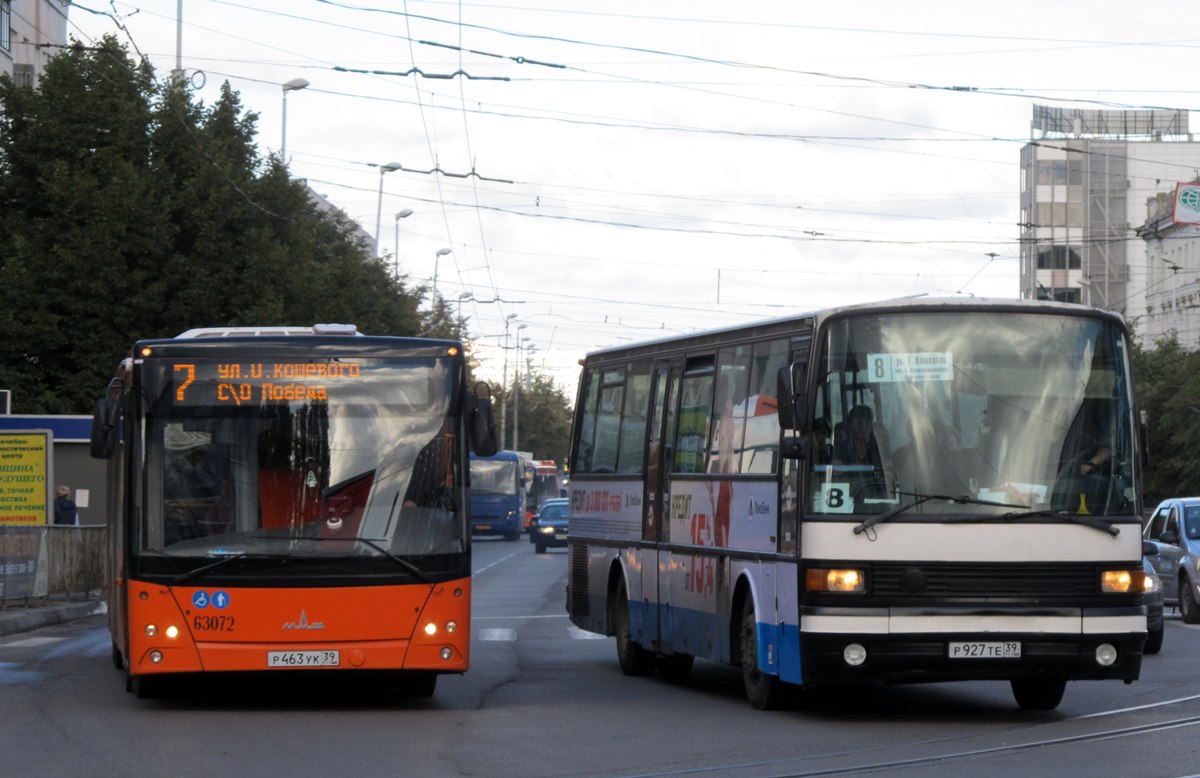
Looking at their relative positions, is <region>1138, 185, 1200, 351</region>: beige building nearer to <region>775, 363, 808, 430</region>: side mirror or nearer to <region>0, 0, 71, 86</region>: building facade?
<region>0, 0, 71, 86</region>: building facade

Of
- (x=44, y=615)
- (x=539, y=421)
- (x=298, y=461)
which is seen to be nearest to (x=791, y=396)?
(x=298, y=461)

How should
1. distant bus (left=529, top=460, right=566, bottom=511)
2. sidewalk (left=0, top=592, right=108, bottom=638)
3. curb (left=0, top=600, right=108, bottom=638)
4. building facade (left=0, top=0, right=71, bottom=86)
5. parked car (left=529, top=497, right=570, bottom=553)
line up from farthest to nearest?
distant bus (left=529, top=460, right=566, bottom=511), parked car (left=529, top=497, right=570, bottom=553), building facade (left=0, top=0, right=71, bottom=86), sidewalk (left=0, top=592, right=108, bottom=638), curb (left=0, top=600, right=108, bottom=638)

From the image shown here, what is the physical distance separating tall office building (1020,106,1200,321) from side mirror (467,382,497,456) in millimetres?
88485

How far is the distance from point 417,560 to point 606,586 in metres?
4.69

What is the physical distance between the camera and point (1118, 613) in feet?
43.8

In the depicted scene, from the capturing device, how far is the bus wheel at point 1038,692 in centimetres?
1439

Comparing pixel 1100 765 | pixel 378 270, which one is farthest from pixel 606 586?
pixel 378 270

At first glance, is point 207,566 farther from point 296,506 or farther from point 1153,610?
point 1153,610

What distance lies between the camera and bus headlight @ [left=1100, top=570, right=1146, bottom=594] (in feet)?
44.0

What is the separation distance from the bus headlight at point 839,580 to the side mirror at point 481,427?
2771 millimetres

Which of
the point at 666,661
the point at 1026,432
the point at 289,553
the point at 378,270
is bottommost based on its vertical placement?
the point at 666,661

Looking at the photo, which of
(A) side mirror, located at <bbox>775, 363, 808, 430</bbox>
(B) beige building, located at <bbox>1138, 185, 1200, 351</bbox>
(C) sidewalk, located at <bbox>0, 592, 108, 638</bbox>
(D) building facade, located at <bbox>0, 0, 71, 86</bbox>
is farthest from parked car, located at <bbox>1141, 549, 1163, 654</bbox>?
(B) beige building, located at <bbox>1138, 185, 1200, 351</bbox>

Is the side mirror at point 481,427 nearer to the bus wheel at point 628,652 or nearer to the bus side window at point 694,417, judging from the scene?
the bus side window at point 694,417

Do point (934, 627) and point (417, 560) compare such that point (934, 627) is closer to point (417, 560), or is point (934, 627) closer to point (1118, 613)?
point (1118, 613)
